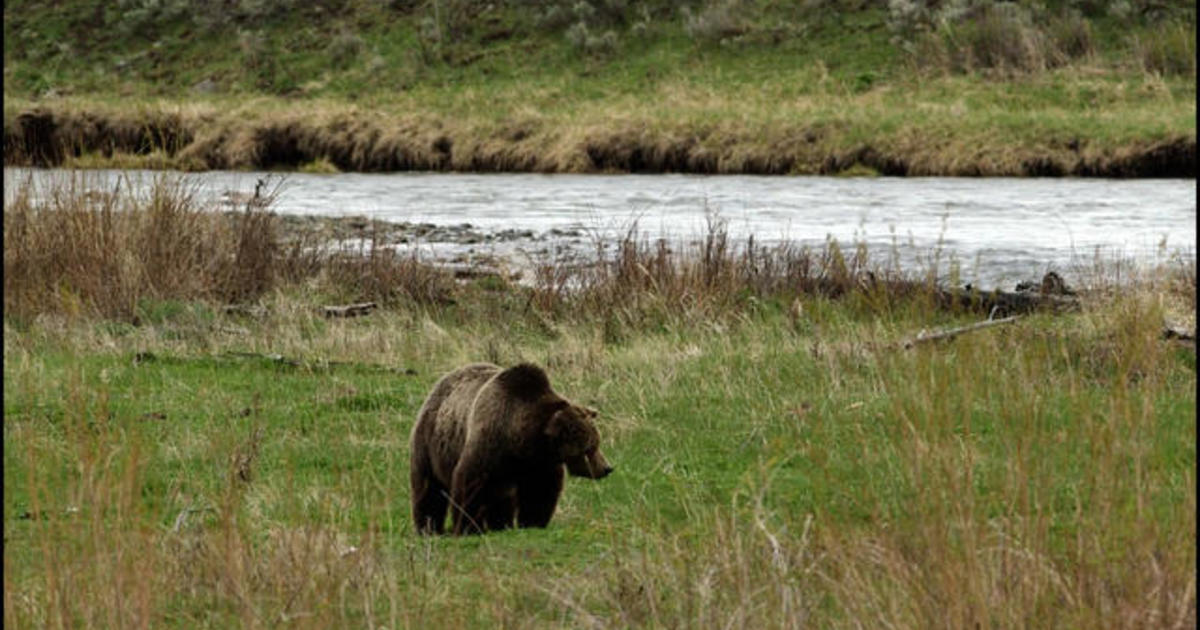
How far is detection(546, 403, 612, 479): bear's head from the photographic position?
24.0 feet

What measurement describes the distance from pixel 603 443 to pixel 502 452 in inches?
94.5

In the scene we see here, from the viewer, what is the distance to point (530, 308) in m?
15.9

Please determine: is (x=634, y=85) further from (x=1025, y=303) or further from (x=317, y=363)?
(x=317, y=363)

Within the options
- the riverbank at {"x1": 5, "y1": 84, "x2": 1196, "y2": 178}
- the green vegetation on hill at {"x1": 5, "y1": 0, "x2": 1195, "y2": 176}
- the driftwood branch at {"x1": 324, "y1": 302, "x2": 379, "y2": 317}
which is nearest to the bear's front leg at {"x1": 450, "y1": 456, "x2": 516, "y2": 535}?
the driftwood branch at {"x1": 324, "y1": 302, "x2": 379, "y2": 317}

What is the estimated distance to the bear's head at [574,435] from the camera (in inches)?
288

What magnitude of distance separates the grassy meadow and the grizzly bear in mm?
207

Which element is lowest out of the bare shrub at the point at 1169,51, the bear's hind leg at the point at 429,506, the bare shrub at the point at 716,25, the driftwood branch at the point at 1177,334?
the driftwood branch at the point at 1177,334

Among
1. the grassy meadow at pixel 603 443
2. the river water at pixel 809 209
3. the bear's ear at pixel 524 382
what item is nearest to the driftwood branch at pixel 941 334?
the grassy meadow at pixel 603 443

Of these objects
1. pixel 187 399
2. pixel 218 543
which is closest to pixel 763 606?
pixel 218 543

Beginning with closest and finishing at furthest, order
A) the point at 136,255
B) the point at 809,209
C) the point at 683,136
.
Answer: the point at 136,255
the point at 809,209
the point at 683,136

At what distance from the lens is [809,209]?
94.4ft

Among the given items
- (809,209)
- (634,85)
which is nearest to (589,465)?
(809,209)

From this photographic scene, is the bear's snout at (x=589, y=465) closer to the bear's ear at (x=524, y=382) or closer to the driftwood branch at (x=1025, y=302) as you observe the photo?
the bear's ear at (x=524, y=382)

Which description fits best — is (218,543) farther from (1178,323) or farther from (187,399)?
(1178,323)
